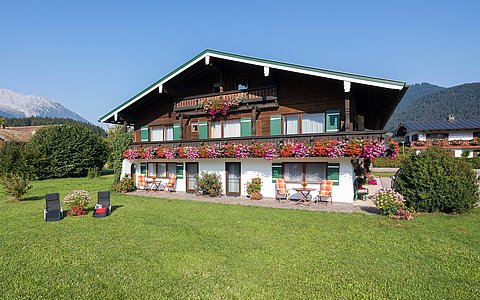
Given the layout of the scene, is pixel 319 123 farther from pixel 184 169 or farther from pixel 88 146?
pixel 88 146

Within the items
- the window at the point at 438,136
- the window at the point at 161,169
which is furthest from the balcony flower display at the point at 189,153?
the window at the point at 438,136

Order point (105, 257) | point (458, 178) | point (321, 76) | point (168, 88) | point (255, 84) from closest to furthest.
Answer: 1. point (105, 257)
2. point (458, 178)
3. point (321, 76)
4. point (255, 84)
5. point (168, 88)

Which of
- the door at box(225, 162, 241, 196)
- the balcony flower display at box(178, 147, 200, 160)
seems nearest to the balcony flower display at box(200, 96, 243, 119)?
the balcony flower display at box(178, 147, 200, 160)

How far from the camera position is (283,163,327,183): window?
1265 cm

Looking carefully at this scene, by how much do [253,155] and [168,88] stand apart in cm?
748

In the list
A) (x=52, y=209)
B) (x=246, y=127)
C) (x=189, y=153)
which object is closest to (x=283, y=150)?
(x=246, y=127)

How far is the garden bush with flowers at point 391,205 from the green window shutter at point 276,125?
6180 mm

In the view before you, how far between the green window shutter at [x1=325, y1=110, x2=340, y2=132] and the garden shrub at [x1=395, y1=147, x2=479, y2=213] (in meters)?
3.72

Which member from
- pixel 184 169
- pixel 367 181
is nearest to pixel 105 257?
pixel 184 169

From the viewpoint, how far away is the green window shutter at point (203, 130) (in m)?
16.2

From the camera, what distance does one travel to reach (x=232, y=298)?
4.00 metres

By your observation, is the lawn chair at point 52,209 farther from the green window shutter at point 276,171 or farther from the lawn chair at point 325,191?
the lawn chair at point 325,191

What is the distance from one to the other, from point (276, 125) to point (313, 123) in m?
1.98

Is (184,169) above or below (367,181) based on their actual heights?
above
